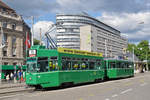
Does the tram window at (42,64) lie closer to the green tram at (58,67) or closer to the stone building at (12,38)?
the green tram at (58,67)

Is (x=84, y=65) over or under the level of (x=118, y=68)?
over

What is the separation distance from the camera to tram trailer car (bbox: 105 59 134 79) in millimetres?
23747

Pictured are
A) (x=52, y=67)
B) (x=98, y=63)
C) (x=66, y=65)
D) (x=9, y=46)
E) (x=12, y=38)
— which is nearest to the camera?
(x=52, y=67)

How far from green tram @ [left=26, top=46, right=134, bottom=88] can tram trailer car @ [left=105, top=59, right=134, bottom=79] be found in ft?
14.5

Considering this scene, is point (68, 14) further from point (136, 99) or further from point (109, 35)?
point (136, 99)

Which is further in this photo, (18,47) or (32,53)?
(18,47)

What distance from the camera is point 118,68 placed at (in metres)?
26.0

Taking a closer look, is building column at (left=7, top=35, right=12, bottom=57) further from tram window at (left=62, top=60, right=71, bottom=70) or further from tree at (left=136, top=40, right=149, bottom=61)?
tree at (left=136, top=40, right=149, bottom=61)

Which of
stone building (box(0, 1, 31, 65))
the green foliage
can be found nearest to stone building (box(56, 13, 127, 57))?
the green foliage

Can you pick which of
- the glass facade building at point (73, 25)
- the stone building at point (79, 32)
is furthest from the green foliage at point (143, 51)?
the glass facade building at point (73, 25)

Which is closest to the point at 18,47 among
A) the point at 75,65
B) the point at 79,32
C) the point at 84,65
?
the point at 84,65

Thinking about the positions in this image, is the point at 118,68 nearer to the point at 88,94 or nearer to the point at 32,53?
the point at 32,53

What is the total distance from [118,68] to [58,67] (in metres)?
12.8

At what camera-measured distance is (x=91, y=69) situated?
19.2m
